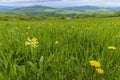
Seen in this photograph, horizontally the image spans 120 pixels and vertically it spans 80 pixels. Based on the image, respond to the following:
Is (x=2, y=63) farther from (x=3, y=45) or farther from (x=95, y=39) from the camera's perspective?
(x=95, y=39)

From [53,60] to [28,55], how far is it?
1.64 feet

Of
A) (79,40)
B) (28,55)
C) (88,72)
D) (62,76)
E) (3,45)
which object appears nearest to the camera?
(62,76)

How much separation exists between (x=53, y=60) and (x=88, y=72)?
522 millimetres

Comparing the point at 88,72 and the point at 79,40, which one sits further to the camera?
the point at 79,40

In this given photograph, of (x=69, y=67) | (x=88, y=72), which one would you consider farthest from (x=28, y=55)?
(x=88, y=72)

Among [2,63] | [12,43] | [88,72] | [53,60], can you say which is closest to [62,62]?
[53,60]

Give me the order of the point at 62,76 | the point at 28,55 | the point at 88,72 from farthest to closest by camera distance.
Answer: the point at 28,55 → the point at 88,72 → the point at 62,76

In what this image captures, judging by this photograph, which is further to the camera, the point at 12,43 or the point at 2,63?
the point at 12,43

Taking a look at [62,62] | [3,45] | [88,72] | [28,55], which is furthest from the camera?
[3,45]

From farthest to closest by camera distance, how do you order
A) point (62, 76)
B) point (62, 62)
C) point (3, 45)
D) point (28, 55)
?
1. point (3, 45)
2. point (28, 55)
3. point (62, 62)
4. point (62, 76)

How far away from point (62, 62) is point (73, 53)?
46 cm

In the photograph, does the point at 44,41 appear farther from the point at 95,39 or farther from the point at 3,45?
the point at 95,39

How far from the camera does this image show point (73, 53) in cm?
310

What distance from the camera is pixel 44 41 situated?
145 inches
